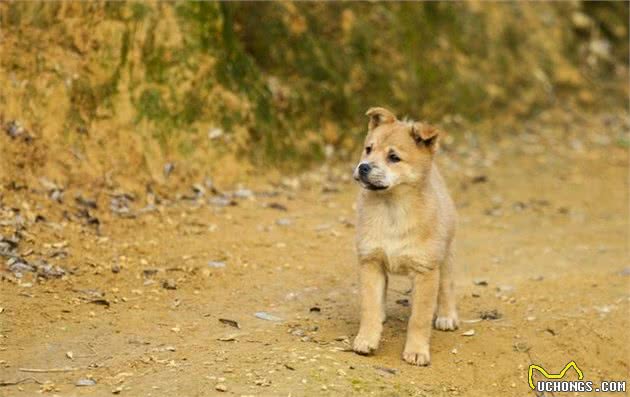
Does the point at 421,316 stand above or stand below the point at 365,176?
below

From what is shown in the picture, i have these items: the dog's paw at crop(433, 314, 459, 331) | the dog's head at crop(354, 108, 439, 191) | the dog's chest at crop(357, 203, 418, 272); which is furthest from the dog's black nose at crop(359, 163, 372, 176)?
the dog's paw at crop(433, 314, 459, 331)

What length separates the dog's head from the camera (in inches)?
275

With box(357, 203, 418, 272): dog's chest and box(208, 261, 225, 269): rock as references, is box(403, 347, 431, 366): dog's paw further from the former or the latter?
box(208, 261, 225, 269): rock

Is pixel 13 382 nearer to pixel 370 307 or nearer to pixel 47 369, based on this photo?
pixel 47 369

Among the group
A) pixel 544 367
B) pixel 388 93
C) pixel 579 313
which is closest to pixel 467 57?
pixel 388 93

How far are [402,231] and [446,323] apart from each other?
120cm

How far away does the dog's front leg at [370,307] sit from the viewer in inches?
278

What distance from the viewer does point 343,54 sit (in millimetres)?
13406

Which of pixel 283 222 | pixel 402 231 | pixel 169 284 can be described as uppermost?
pixel 402 231

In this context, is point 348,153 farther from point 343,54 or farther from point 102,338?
point 102,338

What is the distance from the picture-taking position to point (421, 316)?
23.3 ft

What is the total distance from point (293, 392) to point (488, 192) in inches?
A: 273

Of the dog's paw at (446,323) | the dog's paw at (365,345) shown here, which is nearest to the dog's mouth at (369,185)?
the dog's paw at (365,345)

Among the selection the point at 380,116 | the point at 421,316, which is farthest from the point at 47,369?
the point at 380,116
